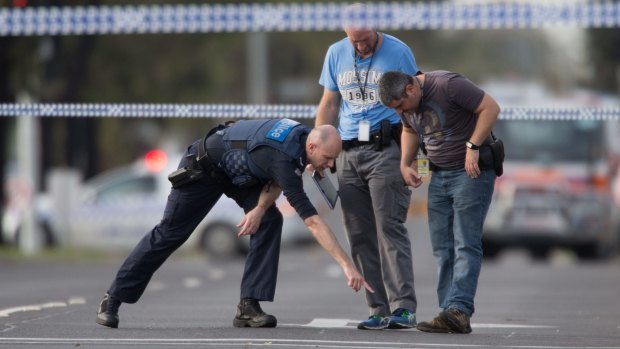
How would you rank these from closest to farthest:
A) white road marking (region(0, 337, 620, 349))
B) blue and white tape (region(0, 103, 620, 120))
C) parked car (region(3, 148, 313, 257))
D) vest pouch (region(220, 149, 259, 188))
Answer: white road marking (region(0, 337, 620, 349)), vest pouch (region(220, 149, 259, 188)), blue and white tape (region(0, 103, 620, 120)), parked car (region(3, 148, 313, 257))

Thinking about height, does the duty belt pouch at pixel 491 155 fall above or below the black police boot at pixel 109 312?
above

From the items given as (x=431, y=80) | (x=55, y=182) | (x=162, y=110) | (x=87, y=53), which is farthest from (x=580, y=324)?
(x=87, y=53)

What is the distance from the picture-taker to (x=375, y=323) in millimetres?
9797

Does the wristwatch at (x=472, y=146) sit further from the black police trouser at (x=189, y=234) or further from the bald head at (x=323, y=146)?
the black police trouser at (x=189, y=234)

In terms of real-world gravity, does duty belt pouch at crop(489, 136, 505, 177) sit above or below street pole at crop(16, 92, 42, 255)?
above

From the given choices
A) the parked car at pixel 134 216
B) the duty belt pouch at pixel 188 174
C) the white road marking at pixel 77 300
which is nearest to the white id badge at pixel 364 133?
the duty belt pouch at pixel 188 174

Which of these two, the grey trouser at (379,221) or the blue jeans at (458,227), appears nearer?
the blue jeans at (458,227)

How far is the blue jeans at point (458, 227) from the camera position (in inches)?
377

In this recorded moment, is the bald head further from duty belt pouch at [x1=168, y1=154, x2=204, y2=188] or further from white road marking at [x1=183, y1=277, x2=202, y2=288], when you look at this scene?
white road marking at [x1=183, y1=277, x2=202, y2=288]

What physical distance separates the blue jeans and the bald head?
3.02ft

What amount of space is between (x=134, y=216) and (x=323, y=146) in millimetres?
17231

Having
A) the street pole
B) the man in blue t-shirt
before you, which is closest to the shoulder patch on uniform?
the man in blue t-shirt

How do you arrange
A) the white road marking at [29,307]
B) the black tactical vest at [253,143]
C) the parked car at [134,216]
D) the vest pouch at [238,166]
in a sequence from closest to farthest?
the black tactical vest at [253,143], the vest pouch at [238,166], the white road marking at [29,307], the parked car at [134,216]

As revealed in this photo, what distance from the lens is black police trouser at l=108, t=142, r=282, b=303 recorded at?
9664 millimetres
